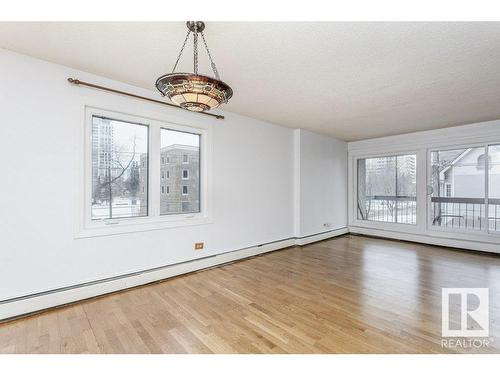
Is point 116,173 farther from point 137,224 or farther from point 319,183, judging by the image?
point 319,183

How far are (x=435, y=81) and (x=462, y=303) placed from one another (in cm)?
249

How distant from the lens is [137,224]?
10.1 ft

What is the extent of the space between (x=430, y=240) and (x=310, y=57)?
512 centimetres

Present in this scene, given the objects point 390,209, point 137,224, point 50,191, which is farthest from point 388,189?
point 50,191

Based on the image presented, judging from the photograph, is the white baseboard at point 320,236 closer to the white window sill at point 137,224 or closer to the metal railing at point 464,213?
the metal railing at point 464,213

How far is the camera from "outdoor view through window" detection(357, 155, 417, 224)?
18.9ft

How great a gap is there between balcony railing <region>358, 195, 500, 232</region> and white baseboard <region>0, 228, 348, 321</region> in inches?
149

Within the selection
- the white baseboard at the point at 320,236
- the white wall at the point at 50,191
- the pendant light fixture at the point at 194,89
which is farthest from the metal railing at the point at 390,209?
the pendant light fixture at the point at 194,89

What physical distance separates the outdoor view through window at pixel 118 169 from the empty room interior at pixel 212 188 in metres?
0.02

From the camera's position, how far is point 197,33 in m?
1.93

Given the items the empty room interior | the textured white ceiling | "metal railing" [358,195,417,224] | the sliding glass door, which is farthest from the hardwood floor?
the textured white ceiling

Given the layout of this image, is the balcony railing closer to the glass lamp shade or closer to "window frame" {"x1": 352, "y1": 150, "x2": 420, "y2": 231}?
"window frame" {"x1": 352, "y1": 150, "x2": 420, "y2": 231}

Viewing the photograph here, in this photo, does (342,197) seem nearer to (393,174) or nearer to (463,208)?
(393,174)
